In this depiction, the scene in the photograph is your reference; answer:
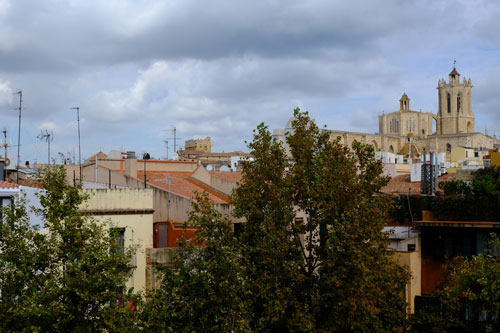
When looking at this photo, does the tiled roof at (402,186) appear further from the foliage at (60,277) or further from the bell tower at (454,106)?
the bell tower at (454,106)

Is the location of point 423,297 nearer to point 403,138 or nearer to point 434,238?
point 434,238

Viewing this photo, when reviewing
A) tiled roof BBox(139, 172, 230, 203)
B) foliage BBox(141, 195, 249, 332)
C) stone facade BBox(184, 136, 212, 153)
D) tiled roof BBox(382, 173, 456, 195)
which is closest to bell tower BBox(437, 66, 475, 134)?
stone facade BBox(184, 136, 212, 153)

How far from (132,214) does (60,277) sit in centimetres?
569

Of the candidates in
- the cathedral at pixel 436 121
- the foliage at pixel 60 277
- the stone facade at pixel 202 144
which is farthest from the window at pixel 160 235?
the stone facade at pixel 202 144

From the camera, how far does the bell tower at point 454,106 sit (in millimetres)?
141750

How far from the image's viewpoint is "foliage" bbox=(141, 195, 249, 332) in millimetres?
11496

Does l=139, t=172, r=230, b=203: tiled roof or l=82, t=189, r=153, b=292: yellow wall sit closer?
l=82, t=189, r=153, b=292: yellow wall

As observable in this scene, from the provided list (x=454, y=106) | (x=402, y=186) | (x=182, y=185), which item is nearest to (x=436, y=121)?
(x=454, y=106)

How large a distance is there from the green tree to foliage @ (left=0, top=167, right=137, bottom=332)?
3.40 m

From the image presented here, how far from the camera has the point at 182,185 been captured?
2214 cm

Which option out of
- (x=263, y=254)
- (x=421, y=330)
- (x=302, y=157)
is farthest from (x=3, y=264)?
(x=421, y=330)

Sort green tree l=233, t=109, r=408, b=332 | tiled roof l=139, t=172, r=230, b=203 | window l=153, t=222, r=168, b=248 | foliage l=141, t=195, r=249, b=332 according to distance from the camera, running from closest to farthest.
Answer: foliage l=141, t=195, r=249, b=332 < green tree l=233, t=109, r=408, b=332 < window l=153, t=222, r=168, b=248 < tiled roof l=139, t=172, r=230, b=203

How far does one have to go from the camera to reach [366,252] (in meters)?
12.5

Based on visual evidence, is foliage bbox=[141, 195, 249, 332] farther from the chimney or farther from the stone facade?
the stone facade
